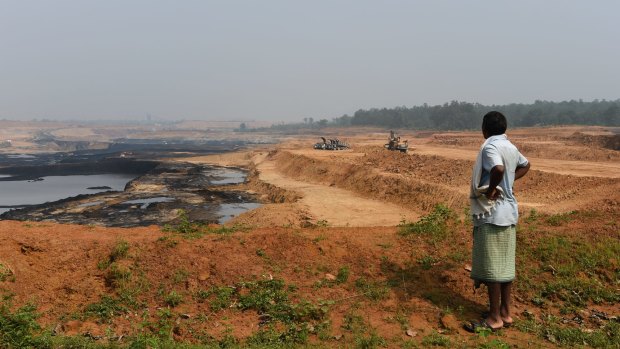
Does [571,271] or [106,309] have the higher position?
[571,271]

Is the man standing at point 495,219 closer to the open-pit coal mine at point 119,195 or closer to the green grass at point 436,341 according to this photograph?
the green grass at point 436,341

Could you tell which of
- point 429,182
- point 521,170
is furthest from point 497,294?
point 429,182

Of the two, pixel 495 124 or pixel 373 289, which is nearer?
pixel 495 124

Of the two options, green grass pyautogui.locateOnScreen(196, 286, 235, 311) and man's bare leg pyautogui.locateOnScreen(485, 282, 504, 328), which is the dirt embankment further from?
green grass pyautogui.locateOnScreen(196, 286, 235, 311)

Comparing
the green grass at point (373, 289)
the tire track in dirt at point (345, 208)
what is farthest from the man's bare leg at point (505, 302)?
the tire track in dirt at point (345, 208)

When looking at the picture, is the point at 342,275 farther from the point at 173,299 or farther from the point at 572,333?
the point at 572,333

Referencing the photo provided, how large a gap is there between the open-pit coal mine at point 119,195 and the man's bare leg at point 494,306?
15.7 metres

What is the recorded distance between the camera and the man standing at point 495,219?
4562 mm

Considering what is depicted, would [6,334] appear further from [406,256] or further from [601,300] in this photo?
[601,300]

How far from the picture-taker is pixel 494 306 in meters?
4.64

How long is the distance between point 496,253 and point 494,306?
0.60 meters

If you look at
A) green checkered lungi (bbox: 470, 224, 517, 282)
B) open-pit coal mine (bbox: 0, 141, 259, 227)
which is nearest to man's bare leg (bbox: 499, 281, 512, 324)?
green checkered lungi (bbox: 470, 224, 517, 282)

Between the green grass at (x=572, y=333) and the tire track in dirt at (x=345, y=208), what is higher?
the green grass at (x=572, y=333)

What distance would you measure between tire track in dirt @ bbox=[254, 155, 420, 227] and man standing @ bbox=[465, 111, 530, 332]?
11808mm
